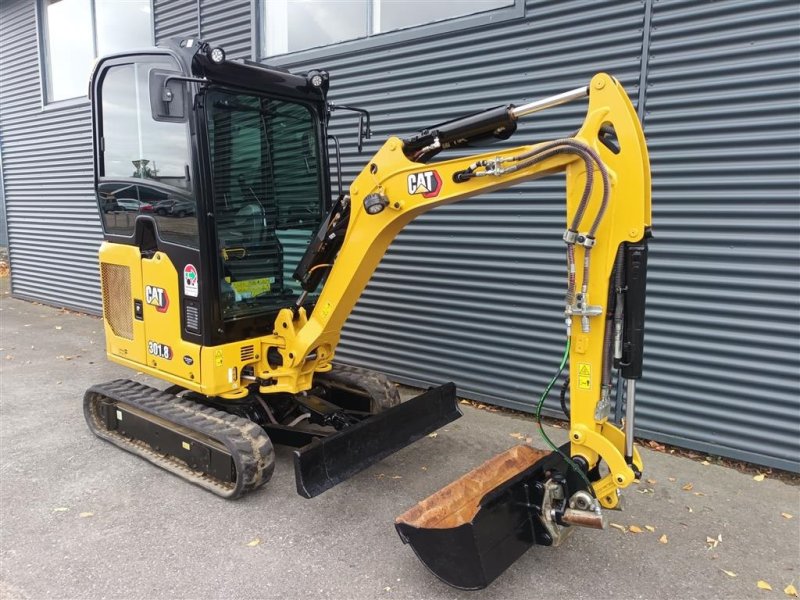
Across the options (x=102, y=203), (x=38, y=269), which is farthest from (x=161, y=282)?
(x=38, y=269)

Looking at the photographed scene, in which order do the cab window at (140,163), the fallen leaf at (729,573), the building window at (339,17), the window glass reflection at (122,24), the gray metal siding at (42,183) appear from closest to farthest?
1. the fallen leaf at (729,573)
2. the cab window at (140,163)
3. the building window at (339,17)
4. the window glass reflection at (122,24)
5. the gray metal siding at (42,183)

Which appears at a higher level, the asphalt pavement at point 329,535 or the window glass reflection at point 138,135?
the window glass reflection at point 138,135

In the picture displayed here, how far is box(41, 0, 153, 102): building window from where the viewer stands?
897 cm

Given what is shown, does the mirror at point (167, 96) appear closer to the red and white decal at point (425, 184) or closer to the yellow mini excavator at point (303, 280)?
the yellow mini excavator at point (303, 280)

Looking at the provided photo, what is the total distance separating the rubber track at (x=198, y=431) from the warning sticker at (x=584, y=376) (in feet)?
6.77

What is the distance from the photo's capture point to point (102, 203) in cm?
453

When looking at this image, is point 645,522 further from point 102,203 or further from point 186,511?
point 102,203

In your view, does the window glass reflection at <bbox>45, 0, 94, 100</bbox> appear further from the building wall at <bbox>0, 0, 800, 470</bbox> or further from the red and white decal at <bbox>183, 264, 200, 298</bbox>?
→ the red and white decal at <bbox>183, 264, 200, 298</bbox>

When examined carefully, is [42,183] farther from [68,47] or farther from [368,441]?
[368,441]

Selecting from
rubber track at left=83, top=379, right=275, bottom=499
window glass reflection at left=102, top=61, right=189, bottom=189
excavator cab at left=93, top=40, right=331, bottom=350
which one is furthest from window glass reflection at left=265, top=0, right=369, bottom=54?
rubber track at left=83, top=379, right=275, bottom=499

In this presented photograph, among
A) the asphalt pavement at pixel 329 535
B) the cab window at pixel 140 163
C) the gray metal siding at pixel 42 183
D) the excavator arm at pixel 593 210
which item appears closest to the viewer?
the excavator arm at pixel 593 210

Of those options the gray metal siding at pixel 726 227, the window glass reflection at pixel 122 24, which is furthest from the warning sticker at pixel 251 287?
the window glass reflection at pixel 122 24

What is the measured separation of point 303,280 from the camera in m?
4.05

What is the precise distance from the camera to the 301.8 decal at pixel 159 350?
4156 mm
